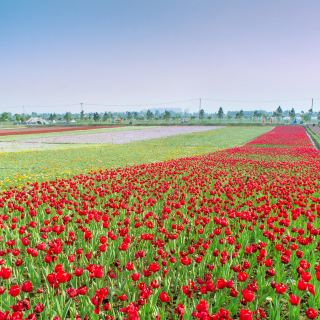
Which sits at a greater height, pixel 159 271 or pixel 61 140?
pixel 159 271

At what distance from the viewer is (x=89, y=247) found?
5957 mm

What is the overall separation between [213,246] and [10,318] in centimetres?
382

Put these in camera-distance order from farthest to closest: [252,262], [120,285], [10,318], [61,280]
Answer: [252,262], [120,285], [61,280], [10,318]

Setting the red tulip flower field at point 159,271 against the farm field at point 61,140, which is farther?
the farm field at point 61,140

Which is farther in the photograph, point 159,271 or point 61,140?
point 61,140

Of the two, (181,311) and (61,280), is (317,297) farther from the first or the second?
(61,280)

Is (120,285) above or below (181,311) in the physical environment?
below

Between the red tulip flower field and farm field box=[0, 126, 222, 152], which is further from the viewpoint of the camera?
farm field box=[0, 126, 222, 152]

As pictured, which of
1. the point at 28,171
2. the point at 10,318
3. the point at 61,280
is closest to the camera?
the point at 10,318

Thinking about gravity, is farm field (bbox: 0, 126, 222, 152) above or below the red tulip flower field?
below

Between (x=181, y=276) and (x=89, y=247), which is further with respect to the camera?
(x=89, y=247)

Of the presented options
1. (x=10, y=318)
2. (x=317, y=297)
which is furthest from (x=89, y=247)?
(x=317, y=297)

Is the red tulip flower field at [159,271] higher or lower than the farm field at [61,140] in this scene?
higher

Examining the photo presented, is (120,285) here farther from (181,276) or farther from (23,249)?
(23,249)
